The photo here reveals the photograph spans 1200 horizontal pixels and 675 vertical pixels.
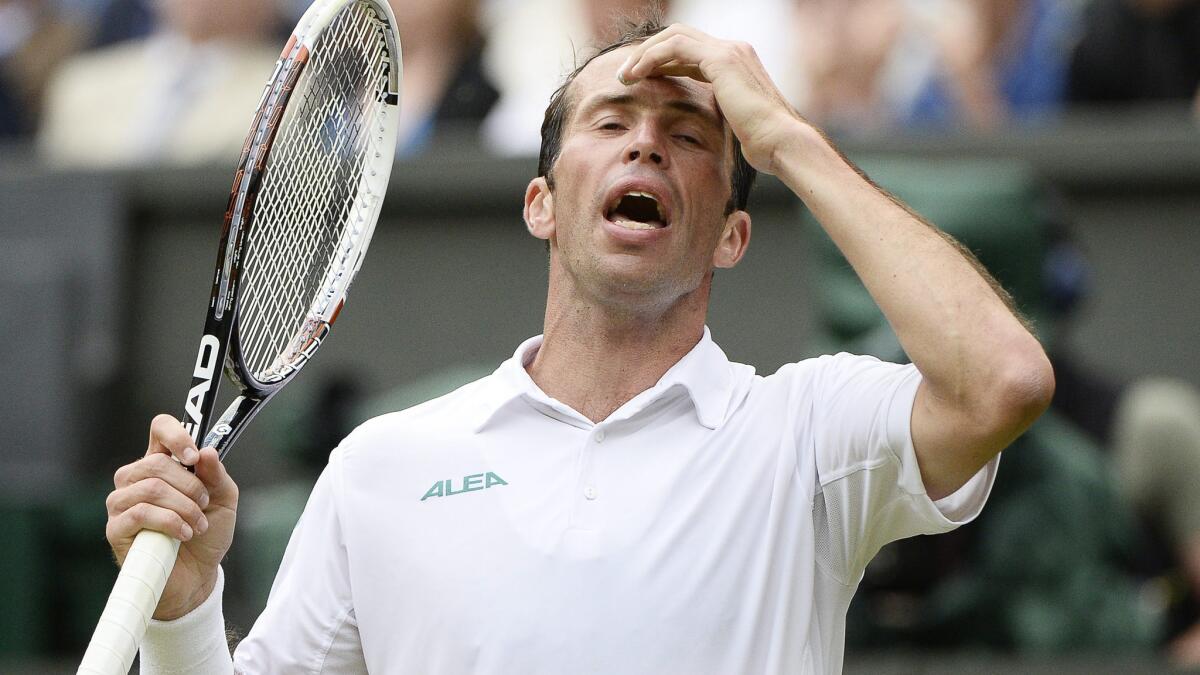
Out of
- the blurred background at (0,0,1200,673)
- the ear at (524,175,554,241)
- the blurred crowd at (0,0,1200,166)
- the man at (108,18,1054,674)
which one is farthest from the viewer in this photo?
the blurred crowd at (0,0,1200,166)

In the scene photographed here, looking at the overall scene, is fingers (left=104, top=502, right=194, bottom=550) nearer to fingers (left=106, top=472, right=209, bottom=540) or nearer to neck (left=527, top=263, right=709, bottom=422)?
fingers (left=106, top=472, right=209, bottom=540)

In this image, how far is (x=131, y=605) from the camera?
3.31 meters

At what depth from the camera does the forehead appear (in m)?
3.72

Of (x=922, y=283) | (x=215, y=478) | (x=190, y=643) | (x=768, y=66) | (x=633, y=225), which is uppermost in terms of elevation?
(x=768, y=66)

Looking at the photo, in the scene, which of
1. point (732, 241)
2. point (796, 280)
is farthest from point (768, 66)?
point (732, 241)

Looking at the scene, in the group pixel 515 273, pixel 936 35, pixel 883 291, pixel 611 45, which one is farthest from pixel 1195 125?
pixel 883 291

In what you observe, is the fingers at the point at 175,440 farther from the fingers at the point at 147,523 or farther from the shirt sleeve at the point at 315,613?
the shirt sleeve at the point at 315,613

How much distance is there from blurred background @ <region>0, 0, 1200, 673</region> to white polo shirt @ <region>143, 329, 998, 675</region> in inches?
107

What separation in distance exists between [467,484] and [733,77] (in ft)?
2.89

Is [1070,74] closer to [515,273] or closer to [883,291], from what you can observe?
[515,273]

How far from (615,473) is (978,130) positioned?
158 inches

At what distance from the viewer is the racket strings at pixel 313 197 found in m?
3.87

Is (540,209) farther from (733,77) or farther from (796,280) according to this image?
(796,280)

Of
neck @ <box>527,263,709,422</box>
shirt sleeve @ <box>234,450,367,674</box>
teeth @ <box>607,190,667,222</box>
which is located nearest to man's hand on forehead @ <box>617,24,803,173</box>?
teeth @ <box>607,190,667,222</box>
